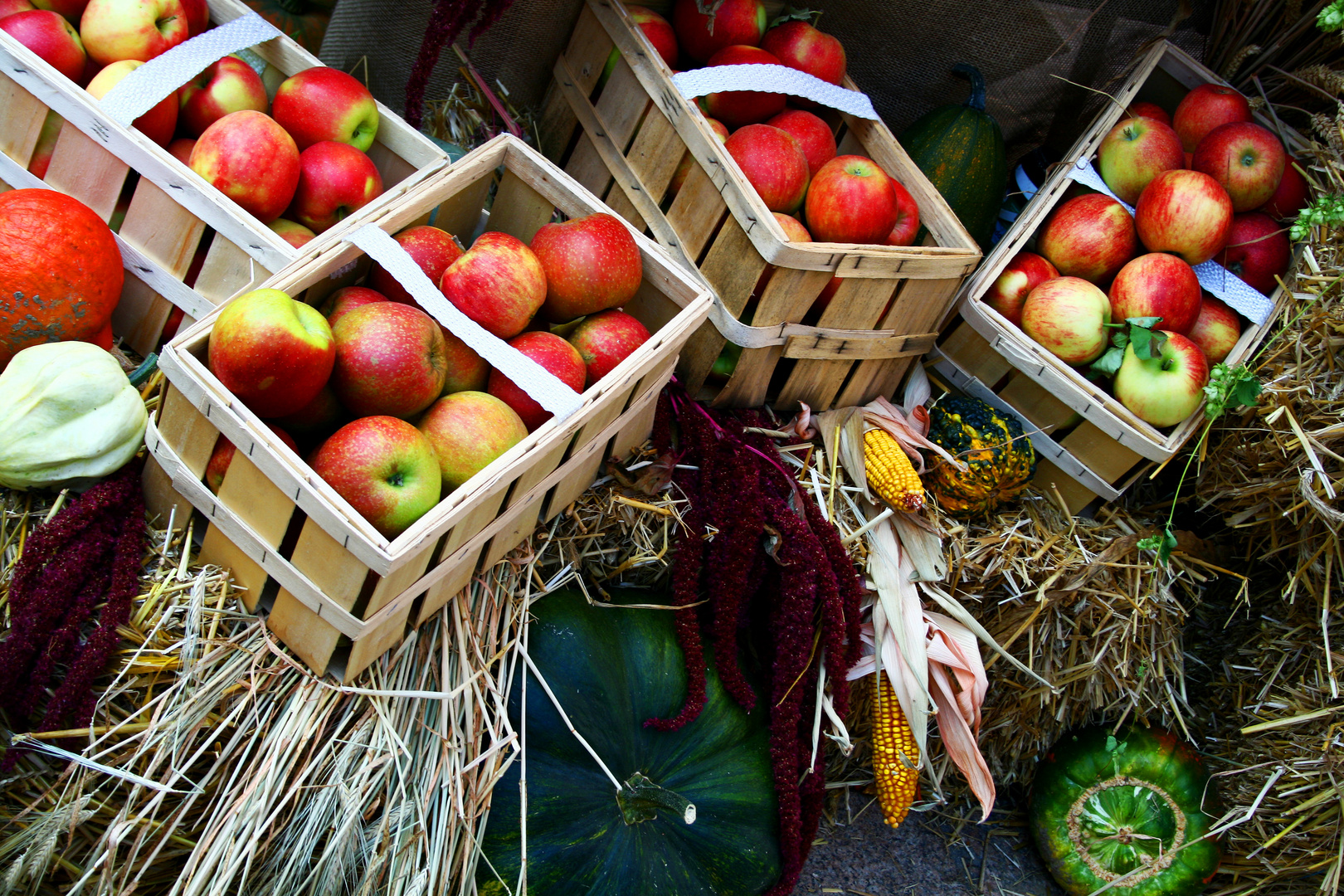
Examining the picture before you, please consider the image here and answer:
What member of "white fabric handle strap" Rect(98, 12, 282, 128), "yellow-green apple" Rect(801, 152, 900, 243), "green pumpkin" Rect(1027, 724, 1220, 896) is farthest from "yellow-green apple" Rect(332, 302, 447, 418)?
"green pumpkin" Rect(1027, 724, 1220, 896)

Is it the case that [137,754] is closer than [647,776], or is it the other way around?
[137,754]

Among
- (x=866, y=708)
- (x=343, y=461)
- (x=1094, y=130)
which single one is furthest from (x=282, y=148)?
(x=1094, y=130)

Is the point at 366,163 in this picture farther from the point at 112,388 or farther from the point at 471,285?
the point at 112,388

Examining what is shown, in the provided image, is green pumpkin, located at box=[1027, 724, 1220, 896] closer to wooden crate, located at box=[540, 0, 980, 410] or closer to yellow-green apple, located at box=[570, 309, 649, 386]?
wooden crate, located at box=[540, 0, 980, 410]

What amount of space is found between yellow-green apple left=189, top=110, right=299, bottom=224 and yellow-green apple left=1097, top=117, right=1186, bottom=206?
2031 mm

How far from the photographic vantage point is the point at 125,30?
171cm

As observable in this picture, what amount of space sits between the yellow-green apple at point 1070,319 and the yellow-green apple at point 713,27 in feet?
3.22

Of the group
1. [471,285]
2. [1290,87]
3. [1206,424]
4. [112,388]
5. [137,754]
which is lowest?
[137,754]

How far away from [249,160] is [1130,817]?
2.55 m

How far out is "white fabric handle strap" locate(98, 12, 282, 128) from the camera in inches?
61.3

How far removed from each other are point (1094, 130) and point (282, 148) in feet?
6.67

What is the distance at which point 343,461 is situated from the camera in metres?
1.30

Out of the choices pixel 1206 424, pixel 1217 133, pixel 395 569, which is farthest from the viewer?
pixel 1217 133

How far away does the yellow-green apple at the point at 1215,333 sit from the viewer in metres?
2.13
